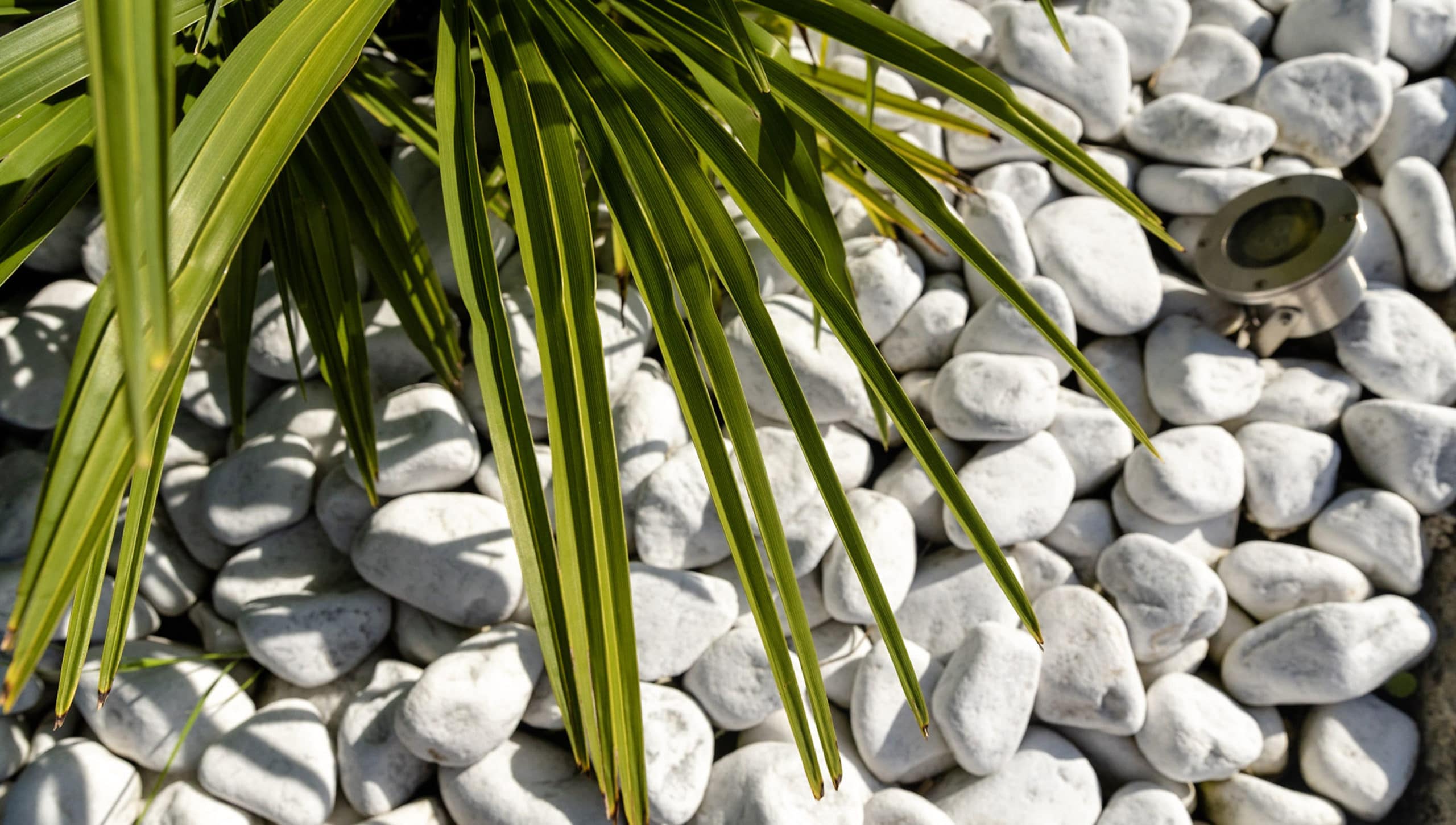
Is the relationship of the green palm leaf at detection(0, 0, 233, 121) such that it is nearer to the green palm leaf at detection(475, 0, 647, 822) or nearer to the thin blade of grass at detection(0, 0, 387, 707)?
the thin blade of grass at detection(0, 0, 387, 707)

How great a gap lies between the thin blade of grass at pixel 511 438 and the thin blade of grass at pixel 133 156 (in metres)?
0.19

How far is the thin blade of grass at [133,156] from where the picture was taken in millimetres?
266

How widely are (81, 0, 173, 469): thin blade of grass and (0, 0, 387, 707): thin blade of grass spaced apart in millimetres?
59

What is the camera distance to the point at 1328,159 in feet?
4.51

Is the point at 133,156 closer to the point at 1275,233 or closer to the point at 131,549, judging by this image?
the point at 131,549

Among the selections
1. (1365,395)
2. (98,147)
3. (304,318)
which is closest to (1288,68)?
(1365,395)

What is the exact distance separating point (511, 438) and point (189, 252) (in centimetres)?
17

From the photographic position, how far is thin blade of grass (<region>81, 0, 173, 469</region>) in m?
0.27

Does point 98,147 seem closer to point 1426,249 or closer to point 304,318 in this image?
point 304,318

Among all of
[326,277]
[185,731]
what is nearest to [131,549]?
[326,277]

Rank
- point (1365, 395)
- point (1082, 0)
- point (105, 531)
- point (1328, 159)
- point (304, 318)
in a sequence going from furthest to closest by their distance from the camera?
1. point (1082, 0)
2. point (1328, 159)
3. point (1365, 395)
4. point (304, 318)
5. point (105, 531)

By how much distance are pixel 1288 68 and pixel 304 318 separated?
53.8 inches

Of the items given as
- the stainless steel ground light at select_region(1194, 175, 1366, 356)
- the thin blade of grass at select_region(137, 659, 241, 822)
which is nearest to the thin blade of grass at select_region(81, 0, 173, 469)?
the thin blade of grass at select_region(137, 659, 241, 822)

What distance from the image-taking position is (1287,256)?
3.83ft
